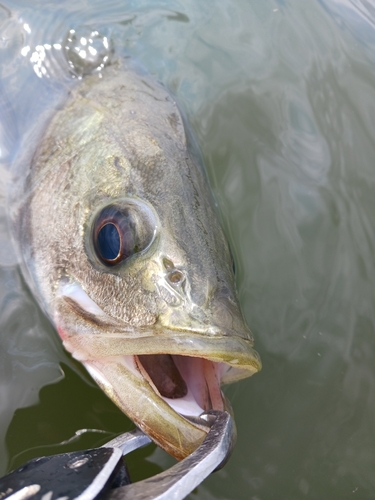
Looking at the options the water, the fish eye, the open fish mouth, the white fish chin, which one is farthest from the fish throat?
the water

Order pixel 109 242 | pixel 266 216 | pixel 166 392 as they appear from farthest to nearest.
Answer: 1. pixel 266 216
2. pixel 109 242
3. pixel 166 392

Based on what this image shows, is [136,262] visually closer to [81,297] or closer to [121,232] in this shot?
[121,232]

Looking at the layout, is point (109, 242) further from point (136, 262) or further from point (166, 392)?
point (166, 392)

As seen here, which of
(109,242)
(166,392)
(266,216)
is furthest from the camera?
(266,216)

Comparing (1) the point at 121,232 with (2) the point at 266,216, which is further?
(2) the point at 266,216

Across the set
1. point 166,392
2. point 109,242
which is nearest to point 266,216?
point 109,242

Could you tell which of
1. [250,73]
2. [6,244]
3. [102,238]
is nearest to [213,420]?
[102,238]

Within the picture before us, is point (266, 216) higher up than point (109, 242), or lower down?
lower down
